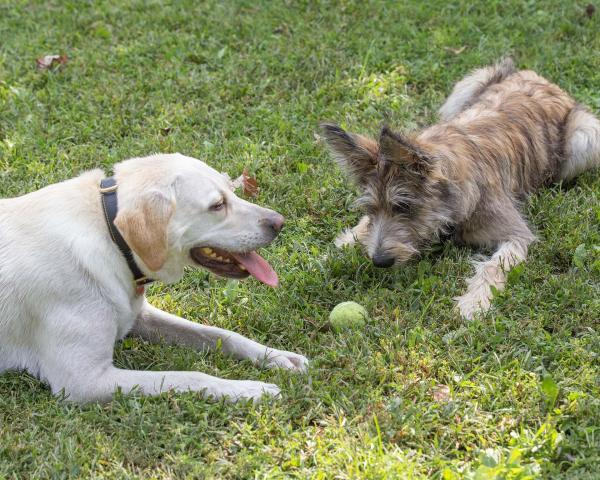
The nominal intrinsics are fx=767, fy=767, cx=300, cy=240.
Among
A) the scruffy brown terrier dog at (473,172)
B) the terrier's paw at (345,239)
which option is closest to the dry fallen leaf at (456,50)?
the scruffy brown terrier dog at (473,172)

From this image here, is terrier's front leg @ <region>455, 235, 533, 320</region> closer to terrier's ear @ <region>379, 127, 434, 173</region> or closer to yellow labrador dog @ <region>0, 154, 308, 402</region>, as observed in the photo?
terrier's ear @ <region>379, 127, 434, 173</region>

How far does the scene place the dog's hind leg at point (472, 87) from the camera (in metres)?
7.25

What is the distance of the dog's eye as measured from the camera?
4.47 metres

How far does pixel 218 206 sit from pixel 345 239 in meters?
1.71

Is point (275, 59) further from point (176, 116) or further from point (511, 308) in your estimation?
point (511, 308)

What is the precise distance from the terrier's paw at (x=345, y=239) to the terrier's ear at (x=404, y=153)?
0.78 metres

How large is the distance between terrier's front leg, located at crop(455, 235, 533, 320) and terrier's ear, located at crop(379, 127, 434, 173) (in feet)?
2.79

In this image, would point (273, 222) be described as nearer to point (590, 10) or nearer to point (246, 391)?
point (246, 391)

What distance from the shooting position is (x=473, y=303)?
5.15 metres

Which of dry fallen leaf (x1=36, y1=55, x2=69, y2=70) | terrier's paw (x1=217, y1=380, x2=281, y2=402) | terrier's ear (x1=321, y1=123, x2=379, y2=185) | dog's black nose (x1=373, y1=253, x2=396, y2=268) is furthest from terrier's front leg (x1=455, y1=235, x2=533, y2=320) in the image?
dry fallen leaf (x1=36, y1=55, x2=69, y2=70)

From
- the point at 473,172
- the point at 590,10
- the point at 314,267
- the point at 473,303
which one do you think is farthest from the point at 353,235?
the point at 590,10

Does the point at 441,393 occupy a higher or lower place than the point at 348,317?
higher

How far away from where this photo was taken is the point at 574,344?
461 cm

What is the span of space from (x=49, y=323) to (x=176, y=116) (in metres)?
3.65
